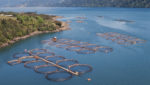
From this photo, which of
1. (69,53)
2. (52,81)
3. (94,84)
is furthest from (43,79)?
(69,53)

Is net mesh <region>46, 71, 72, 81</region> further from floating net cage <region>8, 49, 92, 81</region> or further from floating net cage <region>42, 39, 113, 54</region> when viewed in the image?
floating net cage <region>42, 39, 113, 54</region>

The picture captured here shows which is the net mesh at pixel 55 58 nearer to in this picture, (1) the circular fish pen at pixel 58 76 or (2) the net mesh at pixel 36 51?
(2) the net mesh at pixel 36 51

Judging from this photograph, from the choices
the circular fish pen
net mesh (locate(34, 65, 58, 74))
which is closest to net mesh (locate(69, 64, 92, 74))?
the circular fish pen

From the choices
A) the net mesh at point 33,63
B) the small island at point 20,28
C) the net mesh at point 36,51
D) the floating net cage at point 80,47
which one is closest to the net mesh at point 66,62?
the net mesh at point 33,63

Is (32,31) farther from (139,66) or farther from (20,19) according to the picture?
(139,66)

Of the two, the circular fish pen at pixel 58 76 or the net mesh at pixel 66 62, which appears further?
the net mesh at pixel 66 62

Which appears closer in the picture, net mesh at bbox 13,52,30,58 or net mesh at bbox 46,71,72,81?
net mesh at bbox 46,71,72,81

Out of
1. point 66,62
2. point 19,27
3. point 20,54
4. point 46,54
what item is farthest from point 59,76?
point 19,27

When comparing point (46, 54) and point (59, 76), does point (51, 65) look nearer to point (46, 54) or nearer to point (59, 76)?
point (59, 76)
